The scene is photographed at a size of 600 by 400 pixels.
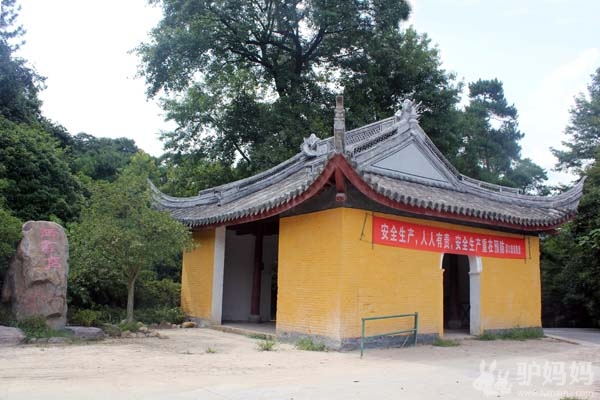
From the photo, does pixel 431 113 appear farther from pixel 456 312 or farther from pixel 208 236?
pixel 208 236

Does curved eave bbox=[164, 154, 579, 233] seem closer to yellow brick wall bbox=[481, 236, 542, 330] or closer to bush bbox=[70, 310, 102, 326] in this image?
yellow brick wall bbox=[481, 236, 542, 330]

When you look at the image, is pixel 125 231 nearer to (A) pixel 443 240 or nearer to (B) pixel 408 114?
(A) pixel 443 240

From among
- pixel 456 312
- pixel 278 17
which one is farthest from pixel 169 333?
pixel 278 17

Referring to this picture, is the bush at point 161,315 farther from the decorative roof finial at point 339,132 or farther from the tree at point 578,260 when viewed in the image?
the tree at point 578,260

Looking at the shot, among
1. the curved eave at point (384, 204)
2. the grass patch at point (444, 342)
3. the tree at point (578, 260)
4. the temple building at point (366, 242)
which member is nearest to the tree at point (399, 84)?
the tree at point (578, 260)

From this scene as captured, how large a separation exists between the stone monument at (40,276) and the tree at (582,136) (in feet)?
66.3

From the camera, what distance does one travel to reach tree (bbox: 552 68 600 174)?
23.1 metres

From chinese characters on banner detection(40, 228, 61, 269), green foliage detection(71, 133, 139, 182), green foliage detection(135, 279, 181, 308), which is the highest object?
green foliage detection(71, 133, 139, 182)

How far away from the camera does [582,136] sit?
23.9 m

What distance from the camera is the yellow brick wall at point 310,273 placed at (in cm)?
868

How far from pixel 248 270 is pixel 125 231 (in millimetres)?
5176

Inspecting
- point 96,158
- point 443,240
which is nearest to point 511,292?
point 443,240

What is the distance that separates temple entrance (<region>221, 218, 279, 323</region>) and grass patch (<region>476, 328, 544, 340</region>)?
17.2 ft

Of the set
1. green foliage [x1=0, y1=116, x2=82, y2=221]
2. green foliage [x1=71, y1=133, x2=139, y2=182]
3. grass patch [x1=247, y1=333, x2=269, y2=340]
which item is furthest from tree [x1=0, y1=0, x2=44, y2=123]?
grass patch [x1=247, y1=333, x2=269, y2=340]
